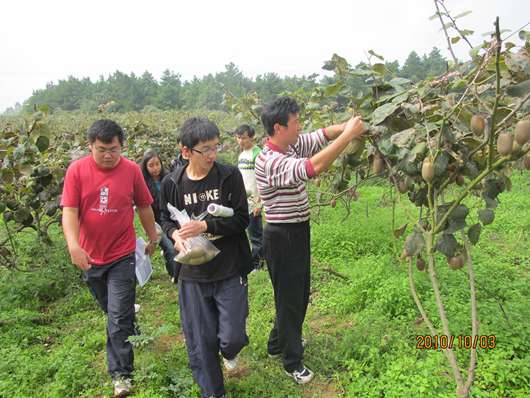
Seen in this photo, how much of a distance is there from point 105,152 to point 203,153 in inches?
27.5

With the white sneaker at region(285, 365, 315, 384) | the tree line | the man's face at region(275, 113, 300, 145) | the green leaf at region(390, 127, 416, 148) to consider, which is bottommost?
the white sneaker at region(285, 365, 315, 384)

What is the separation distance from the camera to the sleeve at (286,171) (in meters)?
2.02

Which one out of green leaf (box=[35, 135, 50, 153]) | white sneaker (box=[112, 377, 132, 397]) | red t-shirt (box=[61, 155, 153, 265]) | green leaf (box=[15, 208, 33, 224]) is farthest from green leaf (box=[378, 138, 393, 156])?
green leaf (box=[15, 208, 33, 224])

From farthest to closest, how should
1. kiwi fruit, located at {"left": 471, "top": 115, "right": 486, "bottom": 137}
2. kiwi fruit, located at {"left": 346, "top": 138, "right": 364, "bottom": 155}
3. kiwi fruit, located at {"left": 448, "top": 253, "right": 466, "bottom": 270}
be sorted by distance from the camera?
kiwi fruit, located at {"left": 346, "top": 138, "right": 364, "bottom": 155}
kiwi fruit, located at {"left": 448, "top": 253, "right": 466, "bottom": 270}
kiwi fruit, located at {"left": 471, "top": 115, "right": 486, "bottom": 137}

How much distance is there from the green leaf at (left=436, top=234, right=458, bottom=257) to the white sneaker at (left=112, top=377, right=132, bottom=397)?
1985mm

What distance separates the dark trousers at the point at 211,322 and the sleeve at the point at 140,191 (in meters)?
0.71

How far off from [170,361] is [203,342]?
0.70 meters

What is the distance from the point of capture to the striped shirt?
7.19 ft

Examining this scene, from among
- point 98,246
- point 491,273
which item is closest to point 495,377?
point 491,273

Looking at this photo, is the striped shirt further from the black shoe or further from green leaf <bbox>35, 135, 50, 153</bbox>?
green leaf <bbox>35, 135, 50, 153</bbox>

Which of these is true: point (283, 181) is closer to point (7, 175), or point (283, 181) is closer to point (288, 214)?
point (288, 214)

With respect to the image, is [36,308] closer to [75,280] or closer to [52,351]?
[75,280]

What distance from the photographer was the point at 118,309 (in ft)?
8.48

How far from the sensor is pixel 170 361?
289 cm
